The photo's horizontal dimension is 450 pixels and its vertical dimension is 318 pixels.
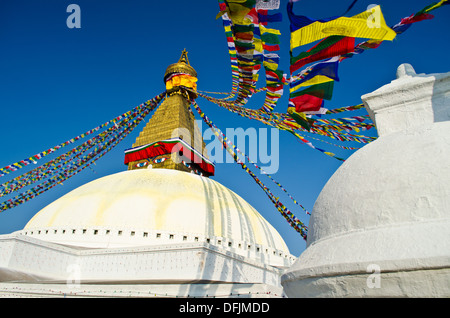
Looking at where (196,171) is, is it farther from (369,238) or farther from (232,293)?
(369,238)

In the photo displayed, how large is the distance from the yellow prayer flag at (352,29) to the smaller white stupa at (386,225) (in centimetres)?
118

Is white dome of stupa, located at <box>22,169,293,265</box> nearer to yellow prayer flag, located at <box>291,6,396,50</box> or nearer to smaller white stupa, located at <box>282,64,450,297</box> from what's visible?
yellow prayer flag, located at <box>291,6,396,50</box>

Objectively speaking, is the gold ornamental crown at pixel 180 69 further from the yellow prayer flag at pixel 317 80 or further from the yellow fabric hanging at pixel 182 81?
the yellow prayer flag at pixel 317 80

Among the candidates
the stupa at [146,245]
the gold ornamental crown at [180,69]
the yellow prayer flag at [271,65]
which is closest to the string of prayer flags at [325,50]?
the yellow prayer flag at [271,65]

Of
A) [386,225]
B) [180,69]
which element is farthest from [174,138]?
[386,225]

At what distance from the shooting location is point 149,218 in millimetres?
9883

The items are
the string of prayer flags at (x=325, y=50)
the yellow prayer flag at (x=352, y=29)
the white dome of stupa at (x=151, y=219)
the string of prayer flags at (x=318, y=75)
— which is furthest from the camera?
the white dome of stupa at (x=151, y=219)

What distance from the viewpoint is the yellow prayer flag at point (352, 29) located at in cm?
367

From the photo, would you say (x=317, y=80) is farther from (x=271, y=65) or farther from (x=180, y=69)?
(x=180, y=69)

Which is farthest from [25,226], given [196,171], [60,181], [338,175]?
[338,175]

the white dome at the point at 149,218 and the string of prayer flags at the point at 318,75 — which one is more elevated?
the string of prayer flags at the point at 318,75

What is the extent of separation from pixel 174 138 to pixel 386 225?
13.7m

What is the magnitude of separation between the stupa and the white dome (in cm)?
3

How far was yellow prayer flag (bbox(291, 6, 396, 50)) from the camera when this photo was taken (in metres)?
3.67
